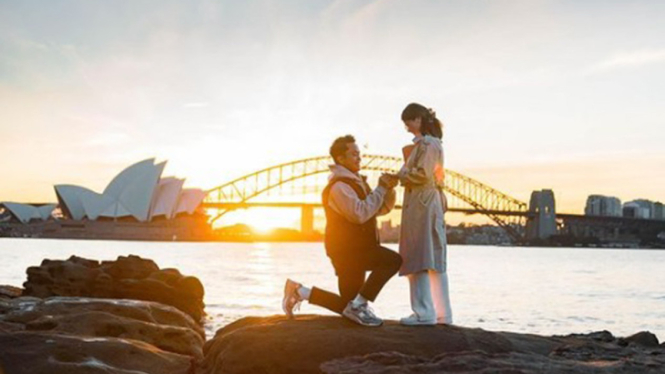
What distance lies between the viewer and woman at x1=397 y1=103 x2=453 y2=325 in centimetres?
471

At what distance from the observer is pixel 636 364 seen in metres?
3.78

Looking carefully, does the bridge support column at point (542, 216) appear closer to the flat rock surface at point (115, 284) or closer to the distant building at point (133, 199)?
the distant building at point (133, 199)

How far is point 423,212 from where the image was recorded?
15.6 feet

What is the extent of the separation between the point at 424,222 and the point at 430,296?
1.49ft

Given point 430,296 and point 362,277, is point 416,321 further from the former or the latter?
point 362,277

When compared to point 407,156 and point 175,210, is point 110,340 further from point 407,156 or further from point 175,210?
point 175,210

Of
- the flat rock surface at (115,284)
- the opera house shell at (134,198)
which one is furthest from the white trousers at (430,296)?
the opera house shell at (134,198)

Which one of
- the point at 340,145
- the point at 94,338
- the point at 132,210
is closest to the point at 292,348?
the point at 340,145

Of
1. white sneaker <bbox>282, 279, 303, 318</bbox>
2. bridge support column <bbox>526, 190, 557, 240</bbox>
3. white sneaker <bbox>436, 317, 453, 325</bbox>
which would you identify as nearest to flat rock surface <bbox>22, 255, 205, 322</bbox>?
white sneaker <bbox>282, 279, 303, 318</bbox>

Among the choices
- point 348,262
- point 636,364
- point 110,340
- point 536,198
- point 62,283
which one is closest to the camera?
point 636,364

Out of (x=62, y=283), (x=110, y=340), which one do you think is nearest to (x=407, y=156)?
(x=110, y=340)

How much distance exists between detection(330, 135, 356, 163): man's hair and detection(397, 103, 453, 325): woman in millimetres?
368

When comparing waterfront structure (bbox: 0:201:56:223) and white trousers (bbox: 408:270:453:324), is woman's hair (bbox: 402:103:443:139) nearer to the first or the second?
white trousers (bbox: 408:270:453:324)

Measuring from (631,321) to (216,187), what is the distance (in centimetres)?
8524
